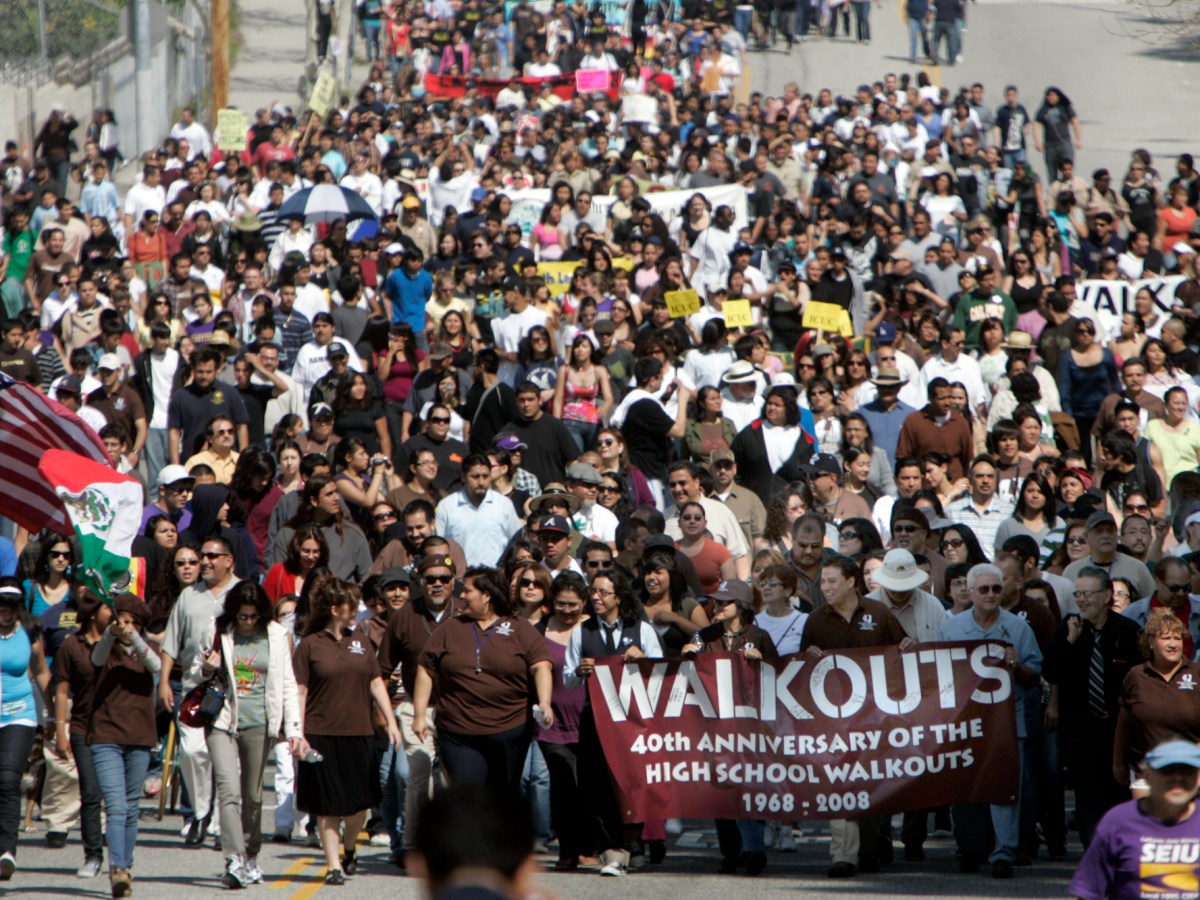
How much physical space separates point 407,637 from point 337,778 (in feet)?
3.37

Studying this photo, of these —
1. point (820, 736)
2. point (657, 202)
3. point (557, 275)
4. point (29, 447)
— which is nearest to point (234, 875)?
point (29, 447)

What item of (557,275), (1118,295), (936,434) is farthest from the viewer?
(557,275)

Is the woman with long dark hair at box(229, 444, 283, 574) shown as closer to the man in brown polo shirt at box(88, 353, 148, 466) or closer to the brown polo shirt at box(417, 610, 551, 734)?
the man in brown polo shirt at box(88, 353, 148, 466)

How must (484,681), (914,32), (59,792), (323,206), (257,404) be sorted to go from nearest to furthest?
(484,681) < (59,792) < (257,404) < (323,206) < (914,32)

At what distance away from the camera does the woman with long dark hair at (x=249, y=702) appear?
10.7m

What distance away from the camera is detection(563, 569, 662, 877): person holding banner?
10.9 meters

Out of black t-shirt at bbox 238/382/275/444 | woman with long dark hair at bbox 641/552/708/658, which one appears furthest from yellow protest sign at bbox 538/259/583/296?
woman with long dark hair at bbox 641/552/708/658

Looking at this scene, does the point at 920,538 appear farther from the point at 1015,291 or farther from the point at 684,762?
the point at 1015,291

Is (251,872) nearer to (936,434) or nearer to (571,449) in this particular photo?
(571,449)

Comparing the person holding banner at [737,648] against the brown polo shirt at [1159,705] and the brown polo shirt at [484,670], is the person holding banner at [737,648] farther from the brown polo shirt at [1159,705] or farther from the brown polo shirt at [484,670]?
the brown polo shirt at [1159,705]

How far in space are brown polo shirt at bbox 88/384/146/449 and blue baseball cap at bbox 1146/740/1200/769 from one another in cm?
1187

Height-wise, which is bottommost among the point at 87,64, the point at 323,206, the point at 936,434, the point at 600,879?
the point at 600,879

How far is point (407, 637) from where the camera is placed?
11.3 metres

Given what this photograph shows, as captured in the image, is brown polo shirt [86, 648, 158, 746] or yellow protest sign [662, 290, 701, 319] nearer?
brown polo shirt [86, 648, 158, 746]
